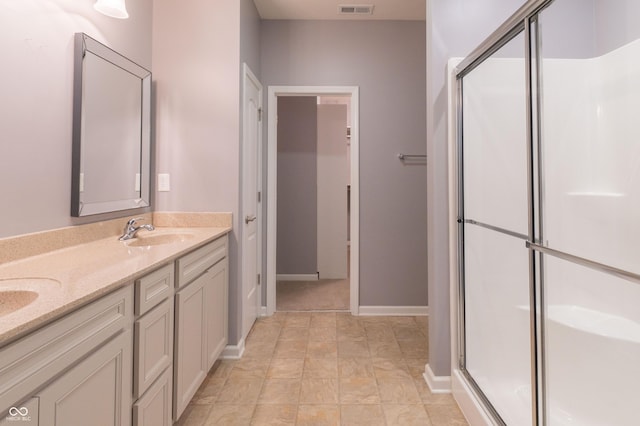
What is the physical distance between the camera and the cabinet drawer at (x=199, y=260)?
1.59 m

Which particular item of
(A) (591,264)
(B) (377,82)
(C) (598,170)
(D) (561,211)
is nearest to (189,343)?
(A) (591,264)

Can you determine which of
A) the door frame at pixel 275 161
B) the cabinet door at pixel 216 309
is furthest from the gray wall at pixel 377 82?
the cabinet door at pixel 216 309

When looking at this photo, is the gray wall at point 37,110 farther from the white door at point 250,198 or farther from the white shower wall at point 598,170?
the white shower wall at point 598,170

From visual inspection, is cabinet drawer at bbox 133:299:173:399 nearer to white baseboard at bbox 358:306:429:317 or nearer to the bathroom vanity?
the bathroom vanity

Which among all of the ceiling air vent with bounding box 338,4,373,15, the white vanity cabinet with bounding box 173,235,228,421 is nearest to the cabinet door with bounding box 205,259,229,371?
the white vanity cabinet with bounding box 173,235,228,421

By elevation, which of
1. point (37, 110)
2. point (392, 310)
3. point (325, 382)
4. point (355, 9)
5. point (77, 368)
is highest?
point (355, 9)

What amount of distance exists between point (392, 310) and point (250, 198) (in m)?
1.70

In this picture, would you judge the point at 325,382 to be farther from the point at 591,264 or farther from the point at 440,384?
the point at 591,264

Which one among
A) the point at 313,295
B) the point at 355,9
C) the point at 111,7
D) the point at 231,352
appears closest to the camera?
the point at 111,7

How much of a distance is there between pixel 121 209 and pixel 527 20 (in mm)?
2251

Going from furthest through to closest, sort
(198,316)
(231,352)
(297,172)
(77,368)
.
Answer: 1. (297,172)
2. (231,352)
3. (198,316)
4. (77,368)

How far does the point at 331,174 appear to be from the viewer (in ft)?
14.3

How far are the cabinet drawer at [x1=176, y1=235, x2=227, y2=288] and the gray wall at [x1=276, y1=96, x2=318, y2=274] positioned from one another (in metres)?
2.07

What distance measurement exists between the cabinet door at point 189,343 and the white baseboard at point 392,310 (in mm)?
1676
